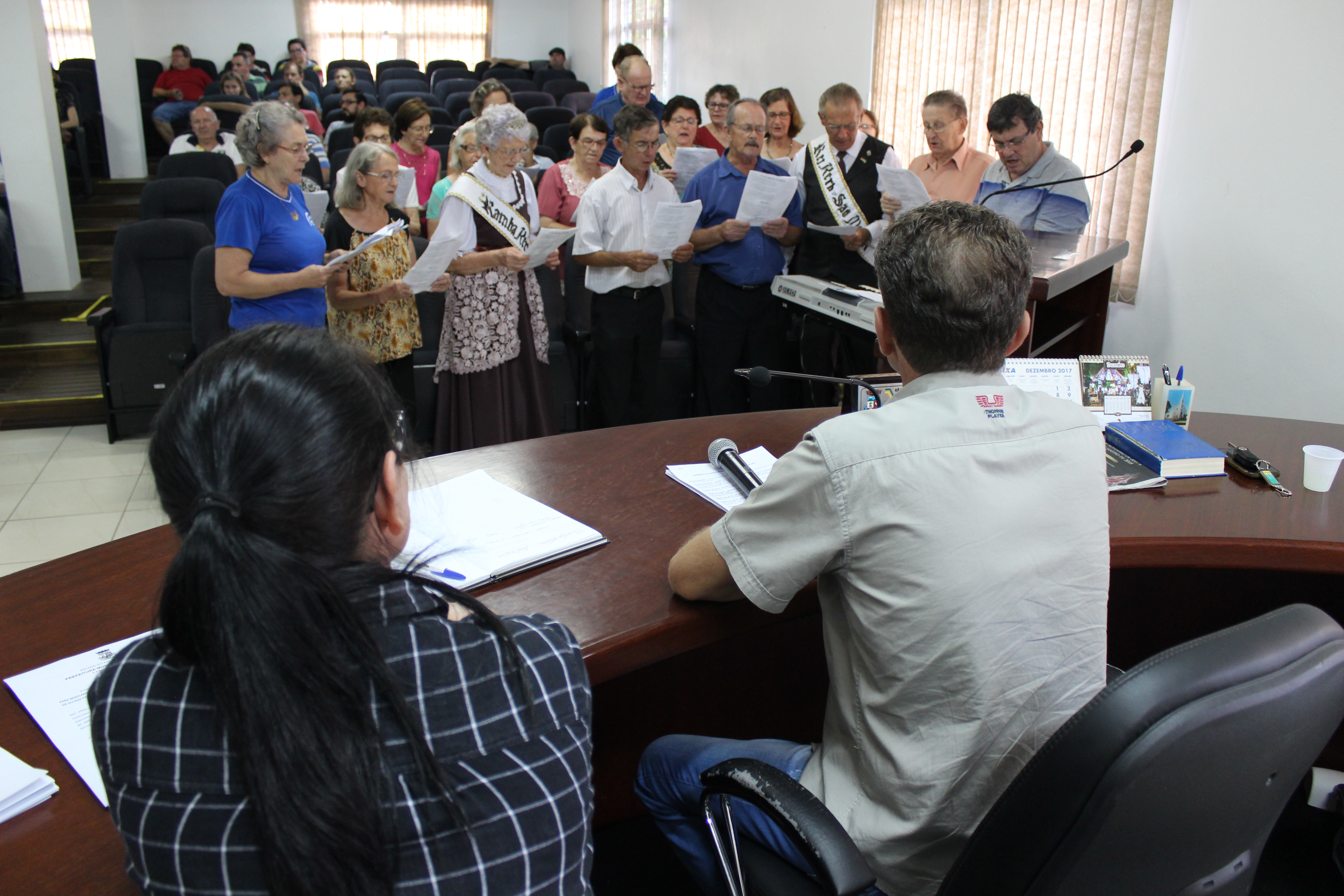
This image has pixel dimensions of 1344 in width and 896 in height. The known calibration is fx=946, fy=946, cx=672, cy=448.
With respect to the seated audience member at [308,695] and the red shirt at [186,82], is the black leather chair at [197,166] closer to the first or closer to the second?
the red shirt at [186,82]

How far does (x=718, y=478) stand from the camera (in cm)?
176

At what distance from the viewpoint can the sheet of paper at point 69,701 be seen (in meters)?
1.03

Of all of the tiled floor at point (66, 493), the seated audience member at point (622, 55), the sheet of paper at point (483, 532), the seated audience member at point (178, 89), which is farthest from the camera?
the seated audience member at point (178, 89)

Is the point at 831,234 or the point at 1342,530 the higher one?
the point at 831,234

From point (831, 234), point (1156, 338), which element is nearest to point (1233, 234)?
point (1156, 338)

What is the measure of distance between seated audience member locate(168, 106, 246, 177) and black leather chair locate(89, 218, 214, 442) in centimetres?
198

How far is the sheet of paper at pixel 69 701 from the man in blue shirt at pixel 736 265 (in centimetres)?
289

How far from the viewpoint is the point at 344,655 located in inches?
27.1

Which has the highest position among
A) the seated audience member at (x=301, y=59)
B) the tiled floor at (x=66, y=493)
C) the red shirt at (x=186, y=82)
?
the seated audience member at (x=301, y=59)

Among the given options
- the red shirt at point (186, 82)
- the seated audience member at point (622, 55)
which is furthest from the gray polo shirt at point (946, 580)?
the red shirt at point (186, 82)

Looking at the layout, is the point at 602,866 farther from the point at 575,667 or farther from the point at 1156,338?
the point at 1156,338

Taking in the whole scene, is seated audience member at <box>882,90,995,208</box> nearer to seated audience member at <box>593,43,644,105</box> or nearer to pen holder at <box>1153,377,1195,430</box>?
seated audience member at <box>593,43,644,105</box>

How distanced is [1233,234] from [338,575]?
383 cm

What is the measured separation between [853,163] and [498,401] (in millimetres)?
1716
